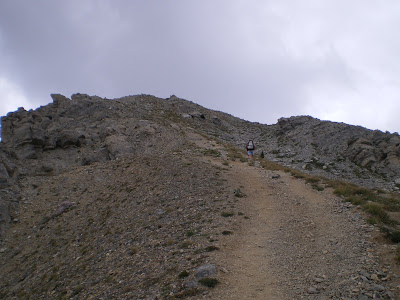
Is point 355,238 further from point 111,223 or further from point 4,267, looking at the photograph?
point 4,267

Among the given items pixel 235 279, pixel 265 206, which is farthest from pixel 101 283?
pixel 265 206

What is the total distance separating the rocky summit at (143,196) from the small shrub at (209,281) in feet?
0.14

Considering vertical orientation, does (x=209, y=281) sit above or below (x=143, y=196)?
below

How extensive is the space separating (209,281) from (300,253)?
189 inches

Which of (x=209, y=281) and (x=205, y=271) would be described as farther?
(x=205, y=271)

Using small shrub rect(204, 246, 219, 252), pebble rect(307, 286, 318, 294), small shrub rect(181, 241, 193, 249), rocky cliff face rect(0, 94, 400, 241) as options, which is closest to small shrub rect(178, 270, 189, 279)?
small shrub rect(204, 246, 219, 252)

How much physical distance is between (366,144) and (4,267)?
42325mm

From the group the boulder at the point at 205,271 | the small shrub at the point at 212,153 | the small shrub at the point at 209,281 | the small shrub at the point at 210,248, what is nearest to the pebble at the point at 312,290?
the small shrub at the point at 209,281

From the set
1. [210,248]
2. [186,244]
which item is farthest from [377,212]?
[186,244]

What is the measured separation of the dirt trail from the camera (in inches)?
453

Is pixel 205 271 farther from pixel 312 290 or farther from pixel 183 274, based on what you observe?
pixel 312 290

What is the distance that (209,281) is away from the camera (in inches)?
488

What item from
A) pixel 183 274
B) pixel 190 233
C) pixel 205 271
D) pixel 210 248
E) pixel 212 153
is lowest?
pixel 183 274

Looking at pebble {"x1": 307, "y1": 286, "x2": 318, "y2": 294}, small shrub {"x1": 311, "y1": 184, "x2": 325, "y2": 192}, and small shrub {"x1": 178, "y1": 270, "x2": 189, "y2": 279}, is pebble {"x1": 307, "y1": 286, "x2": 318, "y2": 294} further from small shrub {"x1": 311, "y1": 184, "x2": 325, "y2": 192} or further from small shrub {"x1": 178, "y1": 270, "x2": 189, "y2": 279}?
small shrub {"x1": 311, "y1": 184, "x2": 325, "y2": 192}
